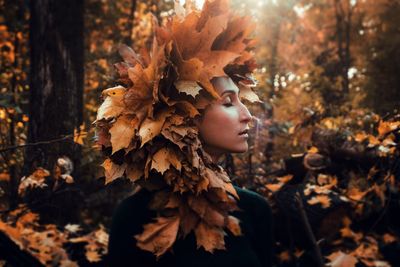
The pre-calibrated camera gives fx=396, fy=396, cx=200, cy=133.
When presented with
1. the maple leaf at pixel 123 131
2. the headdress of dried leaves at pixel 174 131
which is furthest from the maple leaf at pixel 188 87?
the maple leaf at pixel 123 131

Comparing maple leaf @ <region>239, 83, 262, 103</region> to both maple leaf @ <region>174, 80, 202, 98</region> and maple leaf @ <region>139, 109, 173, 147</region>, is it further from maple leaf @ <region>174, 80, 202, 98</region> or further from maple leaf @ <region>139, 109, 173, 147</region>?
maple leaf @ <region>139, 109, 173, 147</region>

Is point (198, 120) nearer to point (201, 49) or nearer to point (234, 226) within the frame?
point (201, 49)

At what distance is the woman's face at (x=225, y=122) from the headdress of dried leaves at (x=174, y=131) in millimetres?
93

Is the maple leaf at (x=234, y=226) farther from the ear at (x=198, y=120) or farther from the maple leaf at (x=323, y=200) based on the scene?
the maple leaf at (x=323, y=200)

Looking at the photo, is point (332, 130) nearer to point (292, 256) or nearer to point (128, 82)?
point (292, 256)

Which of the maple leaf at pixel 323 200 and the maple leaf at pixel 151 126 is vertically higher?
the maple leaf at pixel 151 126

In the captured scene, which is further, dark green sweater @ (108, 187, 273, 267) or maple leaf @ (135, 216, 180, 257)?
dark green sweater @ (108, 187, 273, 267)

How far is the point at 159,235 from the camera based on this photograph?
1.64 metres

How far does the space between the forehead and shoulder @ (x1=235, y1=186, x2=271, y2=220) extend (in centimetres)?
56

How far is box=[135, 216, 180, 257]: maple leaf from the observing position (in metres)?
1.63

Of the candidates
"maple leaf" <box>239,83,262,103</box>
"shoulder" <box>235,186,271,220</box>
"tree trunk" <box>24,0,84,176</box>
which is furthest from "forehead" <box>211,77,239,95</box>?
"tree trunk" <box>24,0,84,176</box>

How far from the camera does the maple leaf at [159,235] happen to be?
1.63m

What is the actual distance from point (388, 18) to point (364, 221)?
10.4m

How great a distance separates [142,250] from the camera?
1.73 meters
